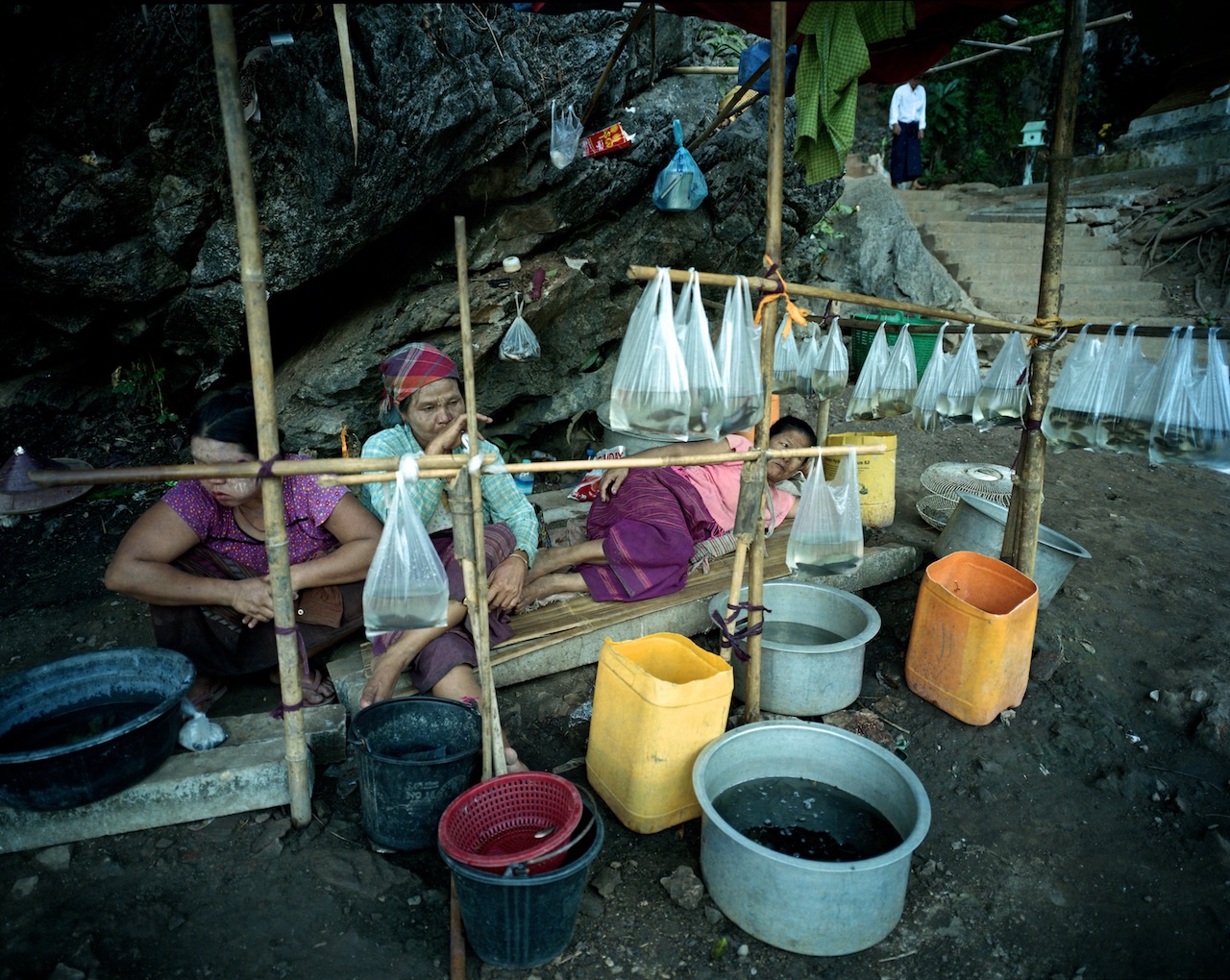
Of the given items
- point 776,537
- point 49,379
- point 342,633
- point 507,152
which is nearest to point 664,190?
point 507,152

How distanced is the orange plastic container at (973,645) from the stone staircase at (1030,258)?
308 inches

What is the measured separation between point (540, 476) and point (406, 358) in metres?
3.18

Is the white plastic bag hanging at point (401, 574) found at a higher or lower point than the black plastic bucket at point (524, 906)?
higher

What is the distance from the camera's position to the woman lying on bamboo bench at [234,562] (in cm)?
272

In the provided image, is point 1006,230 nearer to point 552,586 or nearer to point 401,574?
point 552,586

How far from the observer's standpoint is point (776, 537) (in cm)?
455

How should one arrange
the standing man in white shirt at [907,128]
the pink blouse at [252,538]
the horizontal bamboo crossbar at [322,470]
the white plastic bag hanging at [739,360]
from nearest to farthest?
Answer: the horizontal bamboo crossbar at [322,470] → the white plastic bag hanging at [739,360] → the pink blouse at [252,538] → the standing man in white shirt at [907,128]

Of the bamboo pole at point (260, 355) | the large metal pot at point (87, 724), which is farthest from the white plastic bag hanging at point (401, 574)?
the large metal pot at point (87, 724)

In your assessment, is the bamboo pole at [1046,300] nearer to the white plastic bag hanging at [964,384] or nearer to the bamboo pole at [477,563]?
the white plastic bag hanging at [964,384]

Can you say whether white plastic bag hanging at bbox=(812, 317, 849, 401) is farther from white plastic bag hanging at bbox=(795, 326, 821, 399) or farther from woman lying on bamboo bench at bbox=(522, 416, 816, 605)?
woman lying on bamboo bench at bbox=(522, 416, 816, 605)

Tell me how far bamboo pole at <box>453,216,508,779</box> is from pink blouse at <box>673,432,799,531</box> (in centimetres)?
199

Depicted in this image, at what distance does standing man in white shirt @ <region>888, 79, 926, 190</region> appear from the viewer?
397 inches

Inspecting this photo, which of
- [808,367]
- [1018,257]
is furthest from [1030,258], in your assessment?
[808,367]

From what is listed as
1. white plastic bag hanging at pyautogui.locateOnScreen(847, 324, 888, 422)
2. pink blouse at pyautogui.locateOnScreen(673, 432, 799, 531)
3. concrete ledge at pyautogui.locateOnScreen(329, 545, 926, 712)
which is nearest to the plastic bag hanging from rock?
concrete ledge at pyautogui.locateOnScreen(329, 545, 926, 712)
